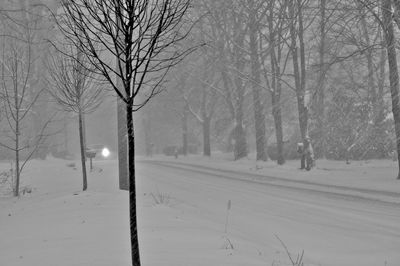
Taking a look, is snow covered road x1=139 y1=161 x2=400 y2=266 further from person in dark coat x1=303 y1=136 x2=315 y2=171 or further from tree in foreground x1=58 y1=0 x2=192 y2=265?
person in dark coat x1=303 y1=136 x2=315 y2=171

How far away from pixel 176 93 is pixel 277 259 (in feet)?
117

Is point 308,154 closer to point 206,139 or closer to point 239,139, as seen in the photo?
point 239,139

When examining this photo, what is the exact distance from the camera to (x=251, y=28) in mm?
24031

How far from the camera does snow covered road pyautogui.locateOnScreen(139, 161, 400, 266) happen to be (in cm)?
612

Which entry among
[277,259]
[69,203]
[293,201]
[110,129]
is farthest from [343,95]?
[110,129]

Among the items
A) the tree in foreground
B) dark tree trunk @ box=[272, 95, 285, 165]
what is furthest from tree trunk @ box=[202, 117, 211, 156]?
the tree in foreground

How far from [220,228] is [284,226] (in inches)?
61.1

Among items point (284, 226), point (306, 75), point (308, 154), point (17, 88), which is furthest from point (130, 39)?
point (306, 75)

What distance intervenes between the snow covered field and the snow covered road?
0.05 feet

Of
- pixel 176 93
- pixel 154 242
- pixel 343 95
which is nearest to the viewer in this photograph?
pixel 154 242

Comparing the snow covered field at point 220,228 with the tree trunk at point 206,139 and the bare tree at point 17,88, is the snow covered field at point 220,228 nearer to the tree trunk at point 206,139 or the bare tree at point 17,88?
the bare tree at point 17,88

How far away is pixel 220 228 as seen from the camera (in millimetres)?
7793

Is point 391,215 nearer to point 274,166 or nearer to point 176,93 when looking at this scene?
point 274,166

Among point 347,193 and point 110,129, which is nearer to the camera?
point 347,193
